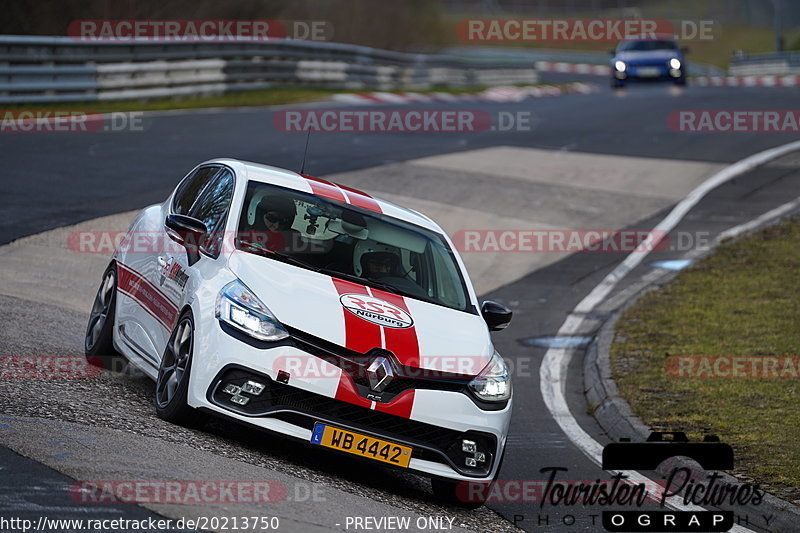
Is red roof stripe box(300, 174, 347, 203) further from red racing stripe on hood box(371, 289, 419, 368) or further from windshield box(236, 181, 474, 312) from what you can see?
red racing stripe on hood box(371, 289, 419, 368)

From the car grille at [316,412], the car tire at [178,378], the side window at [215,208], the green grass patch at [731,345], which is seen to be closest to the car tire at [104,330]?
the side window at [215,208]

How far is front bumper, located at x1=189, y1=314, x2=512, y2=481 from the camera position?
6.44 meters

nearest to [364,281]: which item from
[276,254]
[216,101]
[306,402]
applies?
[276,254]

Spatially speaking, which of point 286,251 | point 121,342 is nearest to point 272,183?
point 286,251

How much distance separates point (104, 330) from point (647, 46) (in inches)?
1204

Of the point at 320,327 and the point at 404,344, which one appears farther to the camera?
the point at 404,344

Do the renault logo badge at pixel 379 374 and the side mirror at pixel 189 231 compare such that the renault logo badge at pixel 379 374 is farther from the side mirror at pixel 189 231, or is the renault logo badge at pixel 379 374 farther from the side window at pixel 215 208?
the side mirror at pixel 189 231

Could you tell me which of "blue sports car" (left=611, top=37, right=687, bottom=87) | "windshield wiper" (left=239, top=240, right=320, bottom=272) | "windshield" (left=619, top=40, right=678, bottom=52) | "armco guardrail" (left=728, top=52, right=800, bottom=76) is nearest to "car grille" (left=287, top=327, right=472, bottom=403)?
"windshield wiper" (left=239, top=240, right=320, bottom=272)

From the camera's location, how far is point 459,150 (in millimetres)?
21547

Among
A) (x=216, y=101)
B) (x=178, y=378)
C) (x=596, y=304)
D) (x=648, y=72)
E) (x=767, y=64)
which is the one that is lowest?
(x=596, y=304)

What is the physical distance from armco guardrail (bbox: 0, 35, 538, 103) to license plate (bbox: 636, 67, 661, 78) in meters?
6.01

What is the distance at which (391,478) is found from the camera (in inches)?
292

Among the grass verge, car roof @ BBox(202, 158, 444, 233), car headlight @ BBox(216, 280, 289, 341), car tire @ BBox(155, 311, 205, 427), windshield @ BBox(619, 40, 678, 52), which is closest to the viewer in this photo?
car headlight @ BBox(216, 280, 289, 341)

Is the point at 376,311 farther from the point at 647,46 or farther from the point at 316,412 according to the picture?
the point at 647,46
